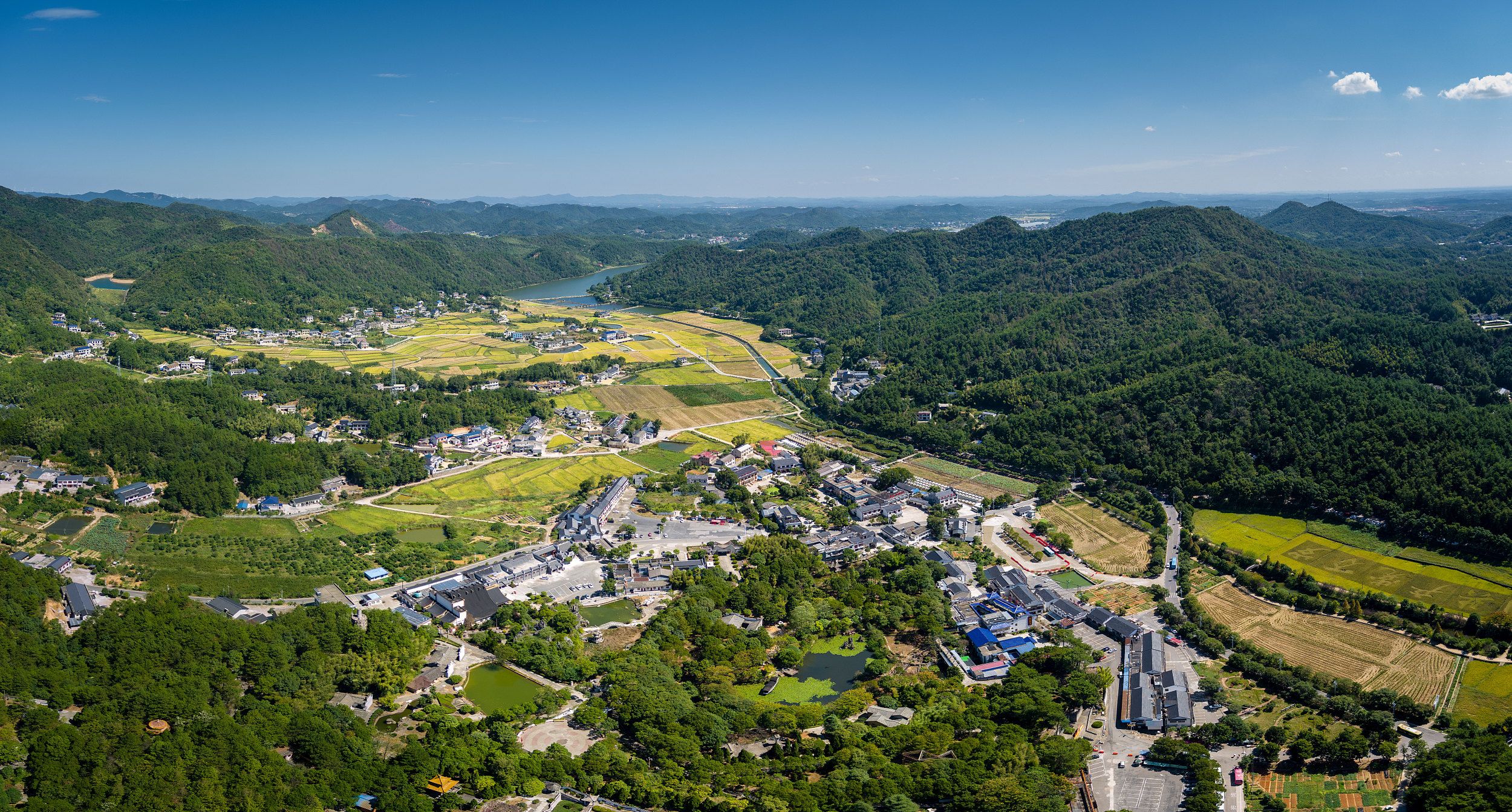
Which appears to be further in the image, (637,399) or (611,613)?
(637,399)

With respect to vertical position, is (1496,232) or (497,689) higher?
(1496,232)

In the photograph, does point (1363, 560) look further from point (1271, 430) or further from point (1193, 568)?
point (1271, 430)

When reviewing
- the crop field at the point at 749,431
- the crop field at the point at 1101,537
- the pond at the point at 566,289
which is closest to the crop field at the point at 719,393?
the crop field at the point at 749,431

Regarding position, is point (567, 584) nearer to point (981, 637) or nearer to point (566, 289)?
point (981, 637)

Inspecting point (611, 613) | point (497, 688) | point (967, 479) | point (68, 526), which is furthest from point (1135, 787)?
point (68, 526)

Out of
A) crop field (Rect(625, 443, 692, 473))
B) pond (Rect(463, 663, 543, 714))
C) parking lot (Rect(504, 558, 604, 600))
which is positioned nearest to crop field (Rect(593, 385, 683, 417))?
crop field (Rect(625, 443, 692, 473))

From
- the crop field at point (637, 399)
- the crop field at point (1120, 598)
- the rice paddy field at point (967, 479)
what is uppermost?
the crop field at point (637, 399)

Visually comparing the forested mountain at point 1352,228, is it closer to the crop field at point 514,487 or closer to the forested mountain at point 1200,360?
the forested mountain at point 1200,360

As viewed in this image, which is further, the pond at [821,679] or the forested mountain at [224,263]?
the forested mountain at [224,263]
